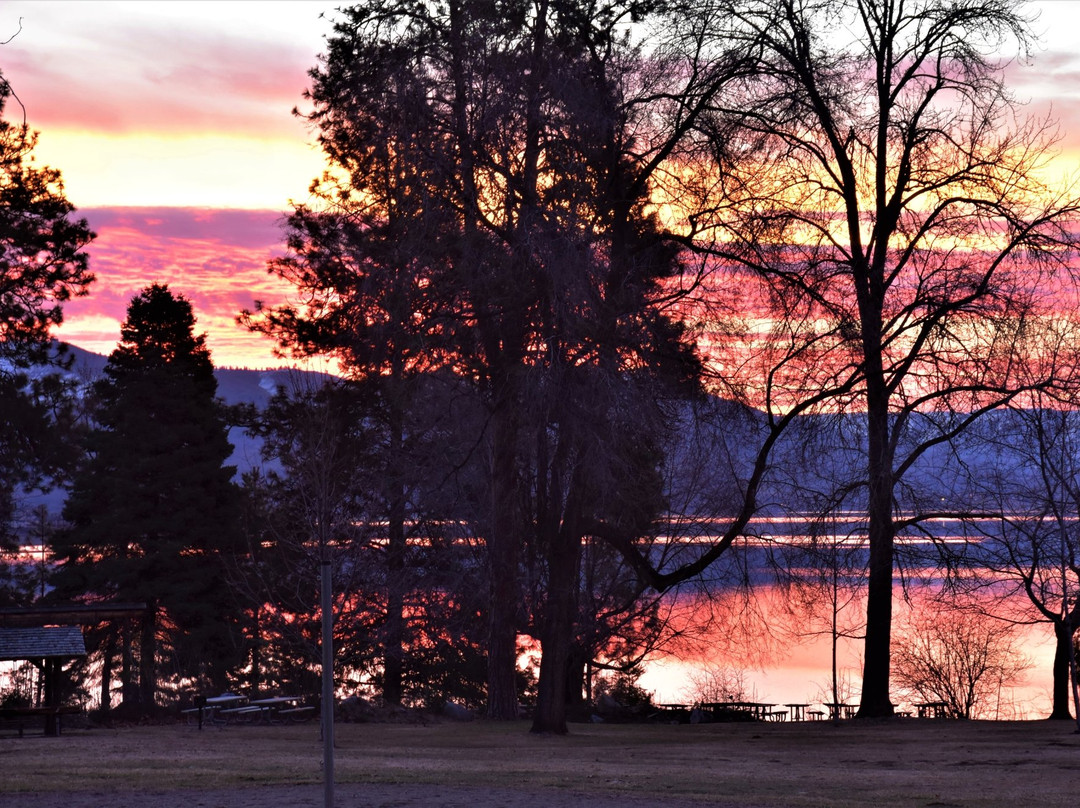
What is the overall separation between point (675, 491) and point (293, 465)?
451 inches

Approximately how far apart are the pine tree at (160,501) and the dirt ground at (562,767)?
512 inches

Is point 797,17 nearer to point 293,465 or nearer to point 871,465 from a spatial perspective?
point 871,465

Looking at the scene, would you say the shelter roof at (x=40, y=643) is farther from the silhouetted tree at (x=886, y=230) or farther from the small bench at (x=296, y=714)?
the silhouetted tree at (x=886, y=230)

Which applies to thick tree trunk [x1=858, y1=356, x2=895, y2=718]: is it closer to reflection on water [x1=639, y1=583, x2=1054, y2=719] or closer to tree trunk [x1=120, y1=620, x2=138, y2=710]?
reflection on water [x1=639, y1=583, x2=1054, y2=719]

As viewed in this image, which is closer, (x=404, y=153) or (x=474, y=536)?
(x=404, y=153)

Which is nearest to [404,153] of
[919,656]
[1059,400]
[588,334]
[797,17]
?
[588,334]

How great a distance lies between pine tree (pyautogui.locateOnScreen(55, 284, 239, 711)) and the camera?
37.6m

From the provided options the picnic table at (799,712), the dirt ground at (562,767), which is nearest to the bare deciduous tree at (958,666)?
the picnic table at (799,712)

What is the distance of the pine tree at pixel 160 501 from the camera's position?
3759 cm

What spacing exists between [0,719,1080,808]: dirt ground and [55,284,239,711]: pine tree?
42.7 ft

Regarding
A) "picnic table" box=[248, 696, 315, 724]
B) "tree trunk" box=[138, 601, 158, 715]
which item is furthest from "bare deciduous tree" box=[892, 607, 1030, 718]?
"tree trunk" box=[138, 601, 158, 715]

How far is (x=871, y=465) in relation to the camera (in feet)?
73.6

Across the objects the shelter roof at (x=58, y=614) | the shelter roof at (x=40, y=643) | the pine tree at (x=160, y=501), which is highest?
the pine tree at (x=160, y=501)

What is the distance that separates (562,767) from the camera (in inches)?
645
